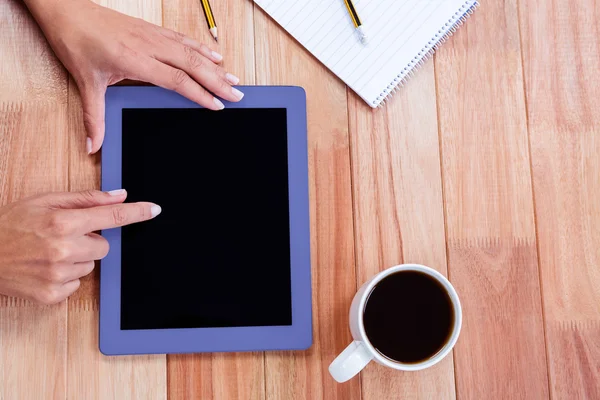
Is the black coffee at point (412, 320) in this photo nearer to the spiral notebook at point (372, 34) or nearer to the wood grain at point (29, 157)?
the spiral notebook at point (372, 34)

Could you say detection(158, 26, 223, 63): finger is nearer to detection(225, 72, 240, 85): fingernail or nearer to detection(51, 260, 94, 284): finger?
detection(225, 72, 240, 85): fingernail

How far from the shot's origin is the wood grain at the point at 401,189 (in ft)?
2.42

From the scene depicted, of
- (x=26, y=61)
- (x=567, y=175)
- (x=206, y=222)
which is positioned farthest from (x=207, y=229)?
(x=567, y=175)

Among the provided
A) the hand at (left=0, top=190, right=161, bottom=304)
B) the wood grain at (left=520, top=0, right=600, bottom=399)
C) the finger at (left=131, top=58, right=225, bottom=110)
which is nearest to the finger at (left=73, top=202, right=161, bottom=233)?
the hand at (left=0, top=190, right=161, bottom=304)

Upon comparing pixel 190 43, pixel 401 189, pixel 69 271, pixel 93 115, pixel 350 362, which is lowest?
pixel 350 362

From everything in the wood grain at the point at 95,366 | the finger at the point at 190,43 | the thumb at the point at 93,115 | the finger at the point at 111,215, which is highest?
the finger at the point at 190,43

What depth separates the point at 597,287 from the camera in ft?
2.45

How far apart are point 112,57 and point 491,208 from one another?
0.58 m

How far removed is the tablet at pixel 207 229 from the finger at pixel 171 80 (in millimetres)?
11

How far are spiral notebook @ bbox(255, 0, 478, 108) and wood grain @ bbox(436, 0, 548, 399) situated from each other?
39 mm

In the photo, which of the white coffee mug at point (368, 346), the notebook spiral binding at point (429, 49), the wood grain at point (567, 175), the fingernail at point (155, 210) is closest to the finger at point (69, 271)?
the fingernail at point (155, 210)

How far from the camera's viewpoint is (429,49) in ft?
2.49

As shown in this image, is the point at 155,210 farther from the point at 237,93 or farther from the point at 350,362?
the point at 350,362

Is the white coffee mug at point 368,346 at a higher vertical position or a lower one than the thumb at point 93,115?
lower
